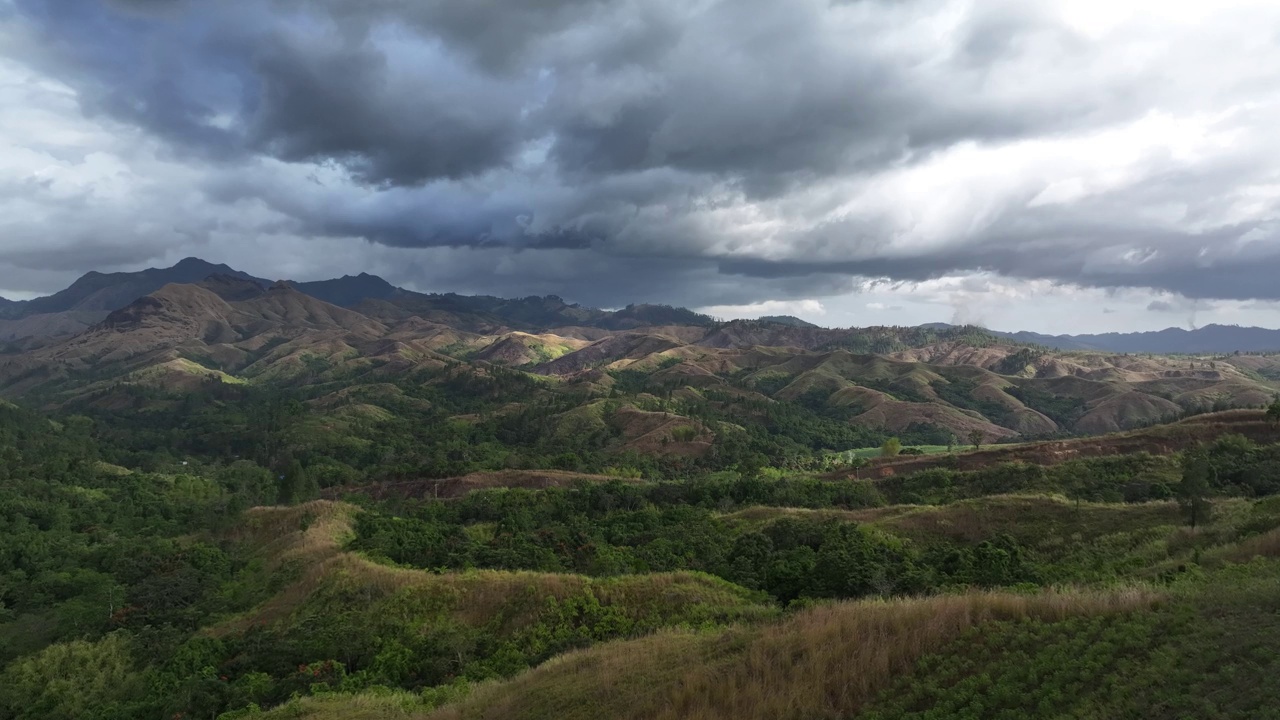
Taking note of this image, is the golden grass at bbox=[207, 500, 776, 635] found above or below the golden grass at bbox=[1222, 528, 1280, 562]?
below

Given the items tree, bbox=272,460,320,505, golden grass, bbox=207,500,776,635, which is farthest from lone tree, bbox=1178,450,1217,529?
tree, bbox=272,460,320,505

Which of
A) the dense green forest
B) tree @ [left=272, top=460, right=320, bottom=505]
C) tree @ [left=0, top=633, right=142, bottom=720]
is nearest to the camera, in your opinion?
the dense green forest

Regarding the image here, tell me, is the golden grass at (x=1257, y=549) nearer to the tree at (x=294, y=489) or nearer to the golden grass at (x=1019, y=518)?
the golden grass at (x=1019, y=518)

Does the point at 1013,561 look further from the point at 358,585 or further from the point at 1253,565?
the point at 358,585

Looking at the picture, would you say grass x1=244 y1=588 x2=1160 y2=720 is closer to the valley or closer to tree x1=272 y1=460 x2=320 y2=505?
the valley

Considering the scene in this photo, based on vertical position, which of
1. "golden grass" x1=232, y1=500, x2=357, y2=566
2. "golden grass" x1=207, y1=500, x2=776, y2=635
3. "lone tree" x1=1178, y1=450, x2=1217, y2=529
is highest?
"lone tree" x1=1178, y1=450, x2=1217, y2=529

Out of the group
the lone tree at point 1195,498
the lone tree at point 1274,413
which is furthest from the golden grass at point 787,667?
the lone tree at point 1274,413

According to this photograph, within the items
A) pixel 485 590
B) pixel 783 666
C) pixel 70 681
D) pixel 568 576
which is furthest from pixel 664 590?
pixel 70 681

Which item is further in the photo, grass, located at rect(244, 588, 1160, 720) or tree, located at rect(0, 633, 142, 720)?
tree, located at rect(0, 633, 142, 720)
